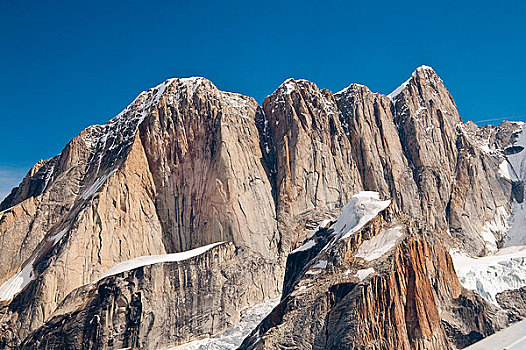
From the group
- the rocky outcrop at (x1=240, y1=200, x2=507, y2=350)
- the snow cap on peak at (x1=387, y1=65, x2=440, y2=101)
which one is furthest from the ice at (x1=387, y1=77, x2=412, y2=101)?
the rocky outcrop at (x1=240, y1=200, x2=507, y2=350)

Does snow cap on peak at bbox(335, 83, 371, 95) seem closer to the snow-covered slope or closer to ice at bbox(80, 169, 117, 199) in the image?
the snow-covered slope

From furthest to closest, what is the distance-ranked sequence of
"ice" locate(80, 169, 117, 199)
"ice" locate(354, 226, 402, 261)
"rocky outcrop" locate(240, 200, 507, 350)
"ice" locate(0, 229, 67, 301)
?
1. "ice" locate(80, 169, 117, 199)
2. "ice" locate(0, 229, 67, 301)
3. "ice" locate(354, 226, 402, 261)
4. "rocky outcrop" locate(240, 200, 507, 350)

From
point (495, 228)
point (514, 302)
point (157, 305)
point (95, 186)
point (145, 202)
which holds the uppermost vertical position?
point (95, 186)

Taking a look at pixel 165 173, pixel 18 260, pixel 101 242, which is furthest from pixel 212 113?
pixel 18 260

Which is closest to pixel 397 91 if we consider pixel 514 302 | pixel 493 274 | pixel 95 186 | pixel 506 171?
pixel 506 171

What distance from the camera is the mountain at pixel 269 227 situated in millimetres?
74688

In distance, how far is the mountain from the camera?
7469cm

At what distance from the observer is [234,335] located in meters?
94.8

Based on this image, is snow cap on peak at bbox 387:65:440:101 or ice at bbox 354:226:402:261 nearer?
ice at bbox 354:226:402:261

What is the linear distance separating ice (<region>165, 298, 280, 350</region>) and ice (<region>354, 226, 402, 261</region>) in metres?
24.3

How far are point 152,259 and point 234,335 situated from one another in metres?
16.1

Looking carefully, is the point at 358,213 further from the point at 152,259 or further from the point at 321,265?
the point at 152,259

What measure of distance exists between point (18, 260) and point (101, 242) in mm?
13767

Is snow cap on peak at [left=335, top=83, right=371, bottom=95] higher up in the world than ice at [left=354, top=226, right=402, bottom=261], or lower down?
higher up
